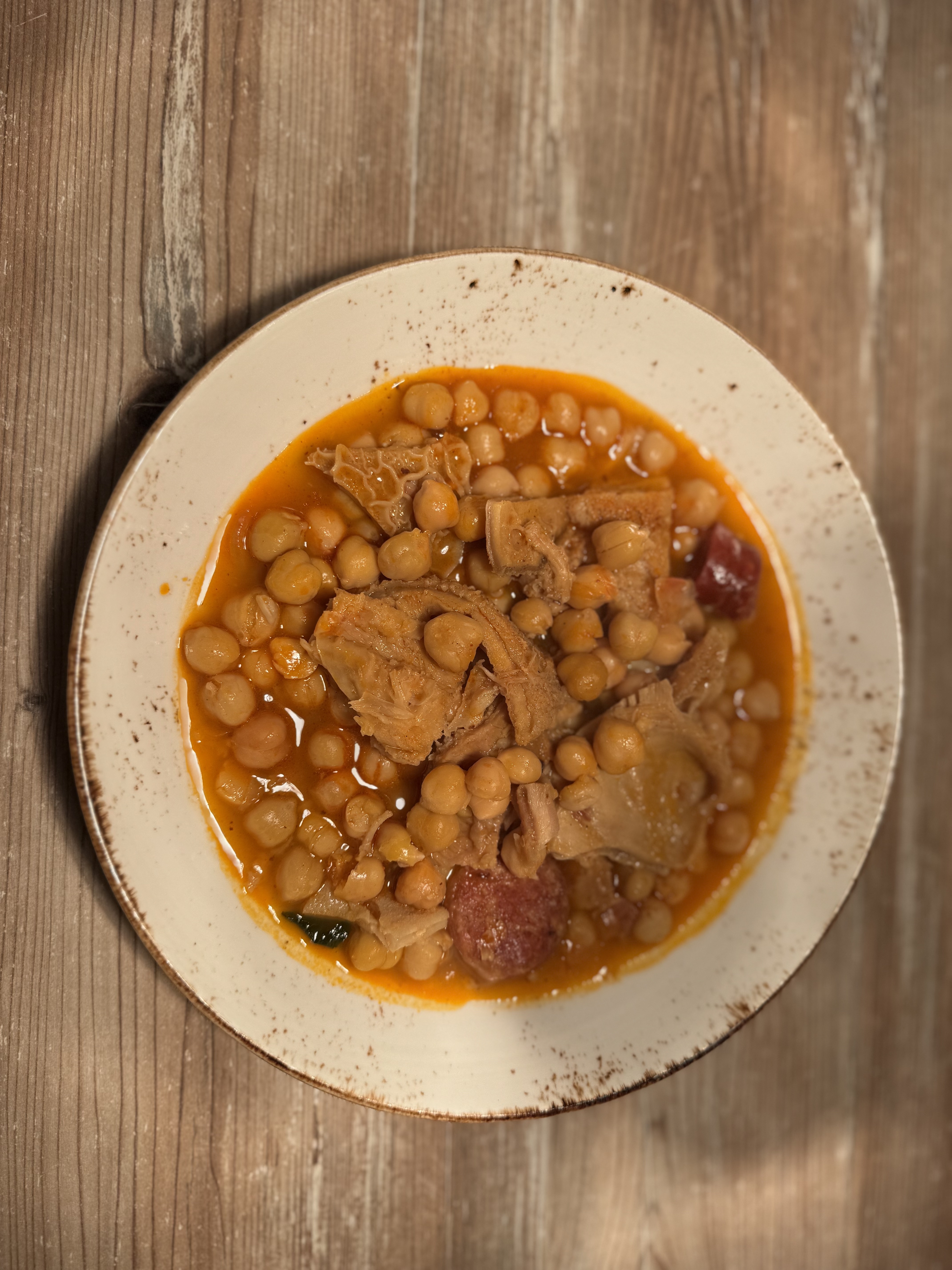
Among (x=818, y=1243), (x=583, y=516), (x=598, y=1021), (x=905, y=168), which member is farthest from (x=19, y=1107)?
(x=905, y=168)

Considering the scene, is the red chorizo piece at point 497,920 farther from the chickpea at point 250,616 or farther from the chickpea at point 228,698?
the chickpea at point 250,616

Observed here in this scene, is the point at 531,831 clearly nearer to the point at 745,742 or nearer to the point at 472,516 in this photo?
the point at 745,742

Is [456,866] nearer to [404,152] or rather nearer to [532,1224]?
[532,1224]

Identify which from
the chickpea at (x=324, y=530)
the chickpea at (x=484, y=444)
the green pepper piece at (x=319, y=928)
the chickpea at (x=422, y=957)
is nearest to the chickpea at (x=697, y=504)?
the chickpea at (x=484, y=444)

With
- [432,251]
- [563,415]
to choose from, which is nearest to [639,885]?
[563,415]

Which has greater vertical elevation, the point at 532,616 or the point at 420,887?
the point at 532,616
